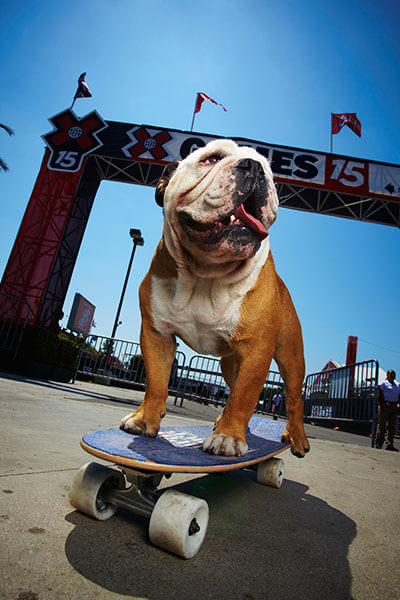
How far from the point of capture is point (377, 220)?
1266 centimetres

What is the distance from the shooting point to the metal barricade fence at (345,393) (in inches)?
301

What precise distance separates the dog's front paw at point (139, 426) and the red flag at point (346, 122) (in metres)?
15.8

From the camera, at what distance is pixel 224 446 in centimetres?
139

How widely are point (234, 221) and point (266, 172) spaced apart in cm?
31

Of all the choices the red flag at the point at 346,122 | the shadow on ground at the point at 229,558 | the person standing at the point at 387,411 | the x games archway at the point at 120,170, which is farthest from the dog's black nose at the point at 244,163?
the red flag at the point at 346,122

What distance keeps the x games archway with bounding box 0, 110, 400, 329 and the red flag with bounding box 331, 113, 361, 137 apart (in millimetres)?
3552

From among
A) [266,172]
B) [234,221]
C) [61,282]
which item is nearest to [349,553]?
[234,221]

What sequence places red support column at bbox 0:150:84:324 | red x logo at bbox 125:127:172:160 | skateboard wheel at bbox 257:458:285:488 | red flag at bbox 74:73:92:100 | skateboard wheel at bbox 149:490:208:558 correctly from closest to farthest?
skateboard wheel at bbox 149:490:208:558
skateboard wheel at bbox 257:458:285:488
red support column at bbox 0:150:84:324
red x logo at bbox 125:127:172:160
red flag at bbox 74:73:92:100

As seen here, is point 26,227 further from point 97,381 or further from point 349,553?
point 349,553

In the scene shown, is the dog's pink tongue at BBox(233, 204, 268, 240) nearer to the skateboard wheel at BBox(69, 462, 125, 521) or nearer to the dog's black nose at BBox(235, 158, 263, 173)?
the dog's black nose at BBox(235, 158, 263, 173)

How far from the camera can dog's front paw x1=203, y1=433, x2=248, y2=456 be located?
1.37 m

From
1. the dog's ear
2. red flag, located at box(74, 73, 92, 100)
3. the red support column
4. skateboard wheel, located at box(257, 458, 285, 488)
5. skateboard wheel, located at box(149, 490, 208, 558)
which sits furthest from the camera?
red flag, located at box(74, 73, 92, 100)

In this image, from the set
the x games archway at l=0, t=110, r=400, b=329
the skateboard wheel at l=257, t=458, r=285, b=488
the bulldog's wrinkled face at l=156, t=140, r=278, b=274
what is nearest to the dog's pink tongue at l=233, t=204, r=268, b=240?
the bulldog's wrinkled face at l=156, t=140, r=278, b=274

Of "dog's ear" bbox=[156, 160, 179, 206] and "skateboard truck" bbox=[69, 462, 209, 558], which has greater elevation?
"dog's ear" bbox=[156, 160, 179, 206]
